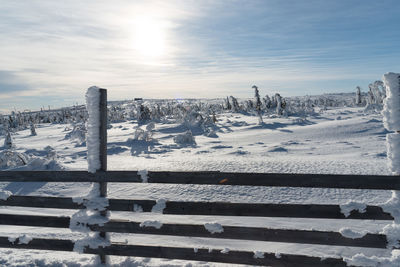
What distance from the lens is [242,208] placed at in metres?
3.09

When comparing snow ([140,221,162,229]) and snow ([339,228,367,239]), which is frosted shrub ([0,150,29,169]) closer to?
snow ([140,221,162,229])

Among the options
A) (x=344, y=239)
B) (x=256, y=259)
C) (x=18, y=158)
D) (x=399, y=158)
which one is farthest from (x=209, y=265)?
(x=18, y=158)

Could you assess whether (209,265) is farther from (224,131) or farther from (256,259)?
(224,131)

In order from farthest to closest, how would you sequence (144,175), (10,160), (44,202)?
(10,160) → (44,202) → (144,175)

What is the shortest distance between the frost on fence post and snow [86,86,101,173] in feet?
10.8

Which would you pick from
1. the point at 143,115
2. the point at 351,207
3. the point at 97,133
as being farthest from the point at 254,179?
the point at 143,115

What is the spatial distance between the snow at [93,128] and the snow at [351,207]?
2.81 metres

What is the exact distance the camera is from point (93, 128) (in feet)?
11.4

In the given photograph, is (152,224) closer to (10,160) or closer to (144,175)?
(144,175)

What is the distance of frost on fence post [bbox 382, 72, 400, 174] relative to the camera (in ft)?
9.53

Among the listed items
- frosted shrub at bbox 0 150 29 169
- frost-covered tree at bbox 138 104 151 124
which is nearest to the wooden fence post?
frosted shrub at bbox 0 150 29 169

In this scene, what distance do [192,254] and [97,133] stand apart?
1850mm

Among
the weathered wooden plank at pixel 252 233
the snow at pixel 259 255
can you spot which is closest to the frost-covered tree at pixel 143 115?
the weathered wooden plank at pixel 252 233

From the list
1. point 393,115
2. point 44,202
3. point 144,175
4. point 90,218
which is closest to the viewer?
point 393,115
